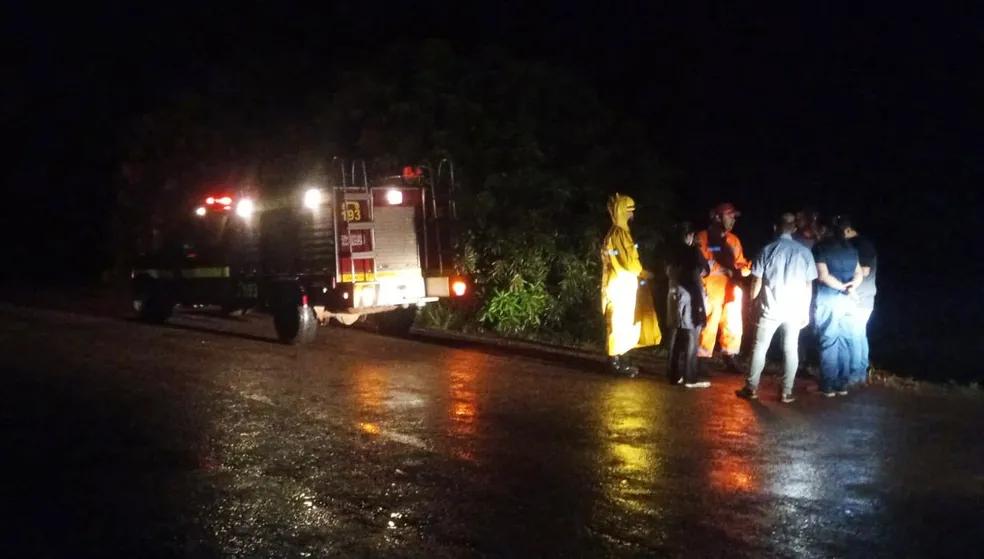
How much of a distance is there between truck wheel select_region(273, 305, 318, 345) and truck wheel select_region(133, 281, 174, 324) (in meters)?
3.85

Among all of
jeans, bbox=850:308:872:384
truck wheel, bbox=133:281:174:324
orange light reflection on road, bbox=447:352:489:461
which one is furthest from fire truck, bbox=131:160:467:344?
jeans, bbox=850:308:872:384

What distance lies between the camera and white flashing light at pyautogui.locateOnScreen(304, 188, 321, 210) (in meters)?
15.0

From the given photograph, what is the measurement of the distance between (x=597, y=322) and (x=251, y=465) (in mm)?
9933

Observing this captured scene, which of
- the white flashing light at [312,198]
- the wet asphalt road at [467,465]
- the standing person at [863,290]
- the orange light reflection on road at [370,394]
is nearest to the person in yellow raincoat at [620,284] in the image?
the wet asphalt road at [467,465]

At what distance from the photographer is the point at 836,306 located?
36.5ft

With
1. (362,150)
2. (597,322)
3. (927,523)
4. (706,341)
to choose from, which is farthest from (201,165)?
(927,523)

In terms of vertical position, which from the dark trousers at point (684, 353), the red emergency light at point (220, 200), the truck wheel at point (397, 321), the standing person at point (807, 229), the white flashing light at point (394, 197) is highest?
the red emergency light at point (220, 200)

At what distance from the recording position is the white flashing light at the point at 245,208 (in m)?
16.9

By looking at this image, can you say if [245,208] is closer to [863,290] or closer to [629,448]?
[863,290]

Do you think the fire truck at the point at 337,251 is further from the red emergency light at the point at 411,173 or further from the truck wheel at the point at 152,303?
the truck wheel at the point at 152,303

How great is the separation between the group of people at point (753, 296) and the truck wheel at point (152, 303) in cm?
905

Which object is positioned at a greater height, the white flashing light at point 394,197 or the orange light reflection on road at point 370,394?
the white flashing light at point 394,197

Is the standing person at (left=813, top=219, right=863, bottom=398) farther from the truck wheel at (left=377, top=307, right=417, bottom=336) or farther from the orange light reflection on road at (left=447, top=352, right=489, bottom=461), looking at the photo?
the truck wheel at (left=377, top=307, right=417, bottom=336)

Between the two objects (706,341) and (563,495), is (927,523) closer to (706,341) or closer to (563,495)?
(563,495)
